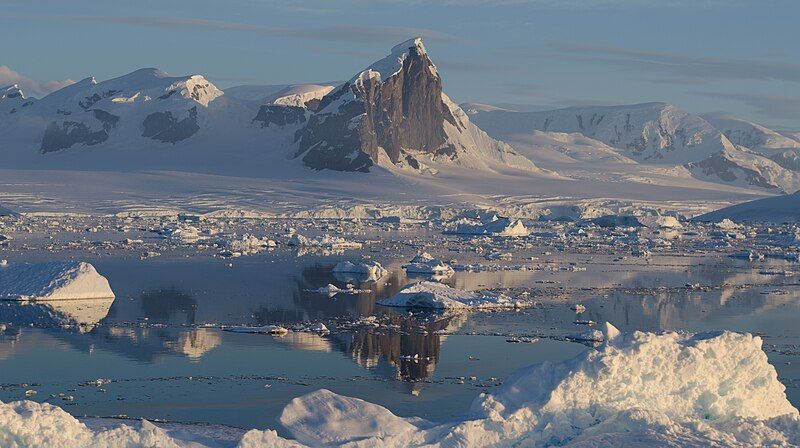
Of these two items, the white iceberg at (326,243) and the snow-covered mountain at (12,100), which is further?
the snow-covered mountain at (12,100)

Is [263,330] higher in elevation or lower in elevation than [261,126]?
lower

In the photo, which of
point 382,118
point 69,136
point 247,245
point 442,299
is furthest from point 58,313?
point 69,136

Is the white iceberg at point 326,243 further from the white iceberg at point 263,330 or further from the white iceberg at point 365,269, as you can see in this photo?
the white iceberg at point 263,330

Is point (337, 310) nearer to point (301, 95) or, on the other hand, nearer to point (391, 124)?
point (391, 124)

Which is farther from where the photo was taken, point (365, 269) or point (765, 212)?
point (765, 212)

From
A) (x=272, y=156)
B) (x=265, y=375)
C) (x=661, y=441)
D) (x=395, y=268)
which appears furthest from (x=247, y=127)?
(x=661, y=441)

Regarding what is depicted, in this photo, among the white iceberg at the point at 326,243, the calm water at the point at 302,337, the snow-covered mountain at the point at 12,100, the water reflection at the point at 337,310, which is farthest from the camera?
the snow-covered mountain at the point at 12,100

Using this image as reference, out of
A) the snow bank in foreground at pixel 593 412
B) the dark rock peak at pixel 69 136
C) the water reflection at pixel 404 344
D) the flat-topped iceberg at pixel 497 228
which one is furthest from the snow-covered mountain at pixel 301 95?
the snow bank in foreground at pixel 593 412

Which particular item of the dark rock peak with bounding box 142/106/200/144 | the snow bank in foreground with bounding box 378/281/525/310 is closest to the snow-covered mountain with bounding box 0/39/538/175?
the dark rock peak with bounding box 142/106/200/144
